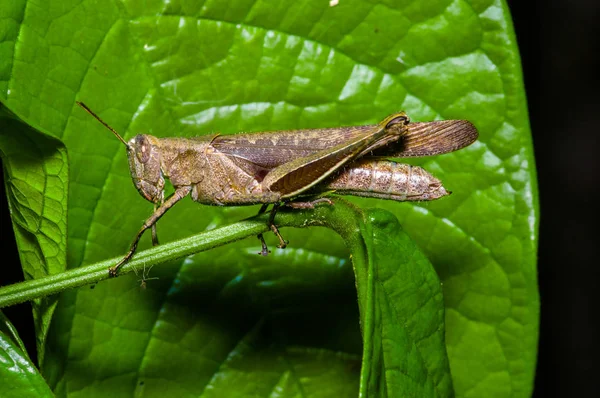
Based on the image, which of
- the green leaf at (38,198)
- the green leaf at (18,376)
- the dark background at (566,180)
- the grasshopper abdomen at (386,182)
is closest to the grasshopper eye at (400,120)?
the grasshopper abdomen at (386,182)

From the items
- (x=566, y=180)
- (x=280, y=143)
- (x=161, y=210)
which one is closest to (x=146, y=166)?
(x=161, y=210)

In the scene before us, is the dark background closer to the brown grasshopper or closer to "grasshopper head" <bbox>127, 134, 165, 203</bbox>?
the brown grasshopper

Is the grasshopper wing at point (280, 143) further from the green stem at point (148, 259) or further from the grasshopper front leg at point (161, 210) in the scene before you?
the green stem at point (148, 259)

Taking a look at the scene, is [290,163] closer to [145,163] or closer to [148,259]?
[145,163]

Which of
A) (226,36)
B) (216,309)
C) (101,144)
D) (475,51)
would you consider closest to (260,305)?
(216,309)

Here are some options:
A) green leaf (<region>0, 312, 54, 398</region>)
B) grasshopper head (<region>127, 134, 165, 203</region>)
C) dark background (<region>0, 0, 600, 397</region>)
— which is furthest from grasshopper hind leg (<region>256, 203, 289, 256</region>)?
dark background (<region>0, 0, 600, 397</region>)

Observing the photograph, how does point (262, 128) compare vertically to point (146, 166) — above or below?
above
